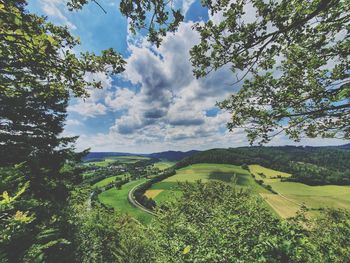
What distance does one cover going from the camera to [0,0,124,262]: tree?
17.4 ft

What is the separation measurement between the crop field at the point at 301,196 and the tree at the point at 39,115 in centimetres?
6115

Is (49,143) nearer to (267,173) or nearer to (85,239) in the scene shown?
(85,239)

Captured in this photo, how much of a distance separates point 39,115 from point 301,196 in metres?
92.5

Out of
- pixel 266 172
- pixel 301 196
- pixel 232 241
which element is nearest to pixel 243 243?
pixel 232 241

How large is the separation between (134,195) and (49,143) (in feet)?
251

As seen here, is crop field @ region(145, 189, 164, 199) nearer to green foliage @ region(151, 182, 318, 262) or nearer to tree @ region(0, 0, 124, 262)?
tree @ region(0, 0, 124, 262)

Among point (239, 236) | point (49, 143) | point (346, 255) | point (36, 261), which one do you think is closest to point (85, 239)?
point (49, 143)

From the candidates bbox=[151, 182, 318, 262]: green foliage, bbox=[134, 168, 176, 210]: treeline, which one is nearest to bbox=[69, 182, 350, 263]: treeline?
bbox=[151, 182, 318, 262]: green foliage

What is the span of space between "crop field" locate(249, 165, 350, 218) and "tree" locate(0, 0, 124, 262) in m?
61.1

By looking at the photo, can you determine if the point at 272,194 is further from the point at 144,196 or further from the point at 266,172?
the point at 144,196

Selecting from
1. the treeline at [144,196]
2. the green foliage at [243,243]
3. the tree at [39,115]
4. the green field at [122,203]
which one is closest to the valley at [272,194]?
the green field at [122,203]

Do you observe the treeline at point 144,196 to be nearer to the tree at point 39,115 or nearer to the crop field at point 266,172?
the crop field at point 266,172

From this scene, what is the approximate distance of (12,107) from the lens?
17047mm

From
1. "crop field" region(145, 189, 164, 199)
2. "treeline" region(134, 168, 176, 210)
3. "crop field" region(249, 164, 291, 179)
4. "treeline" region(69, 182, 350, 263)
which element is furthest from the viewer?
"crop field" region(249, 164, 291, 179)
